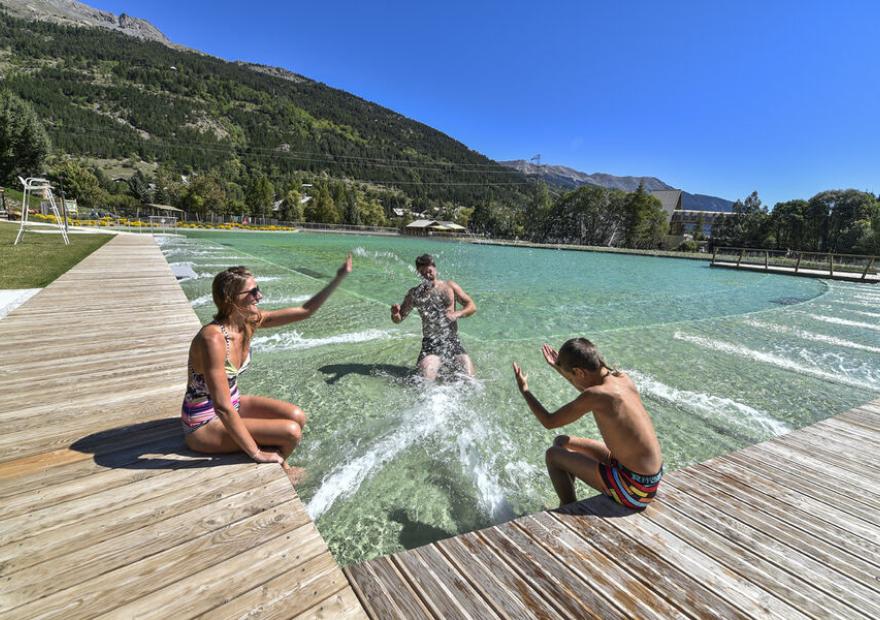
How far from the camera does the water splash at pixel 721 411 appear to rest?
5004 millimetres

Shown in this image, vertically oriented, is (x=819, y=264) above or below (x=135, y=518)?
above

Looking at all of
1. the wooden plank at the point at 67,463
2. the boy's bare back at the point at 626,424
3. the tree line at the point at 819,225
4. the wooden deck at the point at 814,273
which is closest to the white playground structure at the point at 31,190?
the wooden plank at the point at 67,463

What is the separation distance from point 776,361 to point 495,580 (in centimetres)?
868

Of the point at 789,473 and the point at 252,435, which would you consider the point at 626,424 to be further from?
the point at 252,435

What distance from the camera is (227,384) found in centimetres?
249

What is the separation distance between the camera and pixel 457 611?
171 cm

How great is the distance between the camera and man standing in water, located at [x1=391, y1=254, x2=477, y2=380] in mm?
5473

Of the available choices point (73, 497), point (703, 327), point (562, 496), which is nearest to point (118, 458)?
point (73, 497)

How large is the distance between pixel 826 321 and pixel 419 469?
1493cm

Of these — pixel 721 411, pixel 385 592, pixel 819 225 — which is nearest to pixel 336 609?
pixel 385 592

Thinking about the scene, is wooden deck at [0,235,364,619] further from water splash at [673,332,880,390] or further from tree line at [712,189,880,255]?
tree line at [712,189,880,255]

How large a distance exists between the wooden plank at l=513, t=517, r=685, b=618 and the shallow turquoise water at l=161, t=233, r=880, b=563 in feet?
3.36

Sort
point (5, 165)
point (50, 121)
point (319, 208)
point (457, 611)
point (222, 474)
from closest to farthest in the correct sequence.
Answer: point (457, 611)
point (222, 474)
point (5, 165)
point (319, 208)
point (50, 121)

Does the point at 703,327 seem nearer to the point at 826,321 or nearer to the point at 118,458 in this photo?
the point at 826,321
